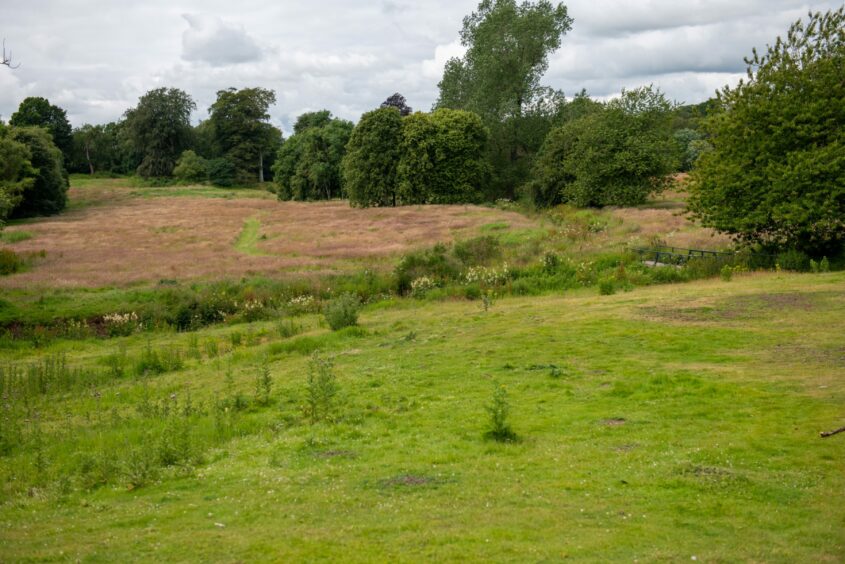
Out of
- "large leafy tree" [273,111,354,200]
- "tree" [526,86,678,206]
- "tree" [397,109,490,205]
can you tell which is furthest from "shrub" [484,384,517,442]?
"large leafy tree" [273,111,354,200]

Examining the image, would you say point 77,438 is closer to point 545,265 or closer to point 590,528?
point 590,528

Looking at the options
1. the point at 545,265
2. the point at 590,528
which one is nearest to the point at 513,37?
the point at 545,265

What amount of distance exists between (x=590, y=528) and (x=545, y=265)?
29.4m

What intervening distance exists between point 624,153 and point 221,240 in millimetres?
35361

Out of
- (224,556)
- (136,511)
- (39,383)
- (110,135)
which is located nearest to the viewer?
(224,556)

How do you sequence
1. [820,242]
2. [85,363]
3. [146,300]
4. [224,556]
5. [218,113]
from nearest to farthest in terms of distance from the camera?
[224,556] < [85,363] < [820,242] < [146,300] < [218,113]

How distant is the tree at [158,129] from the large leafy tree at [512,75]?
254ft

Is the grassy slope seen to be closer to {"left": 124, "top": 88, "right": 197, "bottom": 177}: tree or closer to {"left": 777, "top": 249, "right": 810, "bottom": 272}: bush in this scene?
{"left": 777, "top": 249, "right": 810, "bottom": 272}: bush

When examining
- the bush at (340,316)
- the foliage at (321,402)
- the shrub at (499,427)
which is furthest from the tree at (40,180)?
the shrub at (499,427)

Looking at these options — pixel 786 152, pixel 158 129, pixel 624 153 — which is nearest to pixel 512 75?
pixel 624 153

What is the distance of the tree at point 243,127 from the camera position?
449 feet

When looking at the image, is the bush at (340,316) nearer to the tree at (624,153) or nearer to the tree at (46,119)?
the tree at (624,153)

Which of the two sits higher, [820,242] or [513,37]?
[513,37]

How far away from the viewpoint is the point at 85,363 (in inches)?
992
